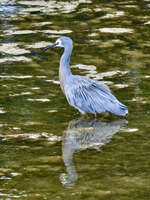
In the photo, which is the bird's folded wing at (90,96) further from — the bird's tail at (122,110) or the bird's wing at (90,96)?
the bird's tail at (122,110)

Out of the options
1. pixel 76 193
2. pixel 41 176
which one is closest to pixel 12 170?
pixel 41 176

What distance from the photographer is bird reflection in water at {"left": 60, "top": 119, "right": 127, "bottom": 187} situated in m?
7.59

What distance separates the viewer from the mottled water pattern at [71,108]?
6938 millimetres

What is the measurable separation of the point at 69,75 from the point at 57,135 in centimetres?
145

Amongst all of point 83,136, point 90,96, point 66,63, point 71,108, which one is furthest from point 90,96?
point 83,136

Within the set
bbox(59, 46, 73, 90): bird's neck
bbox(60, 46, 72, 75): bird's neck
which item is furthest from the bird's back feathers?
bbox(60, 46, 72, 75): bird's neck

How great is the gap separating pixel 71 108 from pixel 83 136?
1.31 meters

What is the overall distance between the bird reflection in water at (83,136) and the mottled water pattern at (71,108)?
0.01 meters

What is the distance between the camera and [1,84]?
1056 centimetres

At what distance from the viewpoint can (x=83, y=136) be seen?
28.1 ft

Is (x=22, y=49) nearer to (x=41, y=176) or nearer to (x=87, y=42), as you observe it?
(x=87, y=42)

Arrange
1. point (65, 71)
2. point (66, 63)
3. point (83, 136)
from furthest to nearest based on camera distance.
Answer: point (66, 63)
point (65, 71)
point (83, 136)

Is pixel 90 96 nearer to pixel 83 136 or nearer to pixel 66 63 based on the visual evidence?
pixel 66 63

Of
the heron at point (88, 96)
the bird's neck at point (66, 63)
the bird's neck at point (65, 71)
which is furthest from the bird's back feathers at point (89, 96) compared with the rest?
the bird's neck at point (66, 63)
